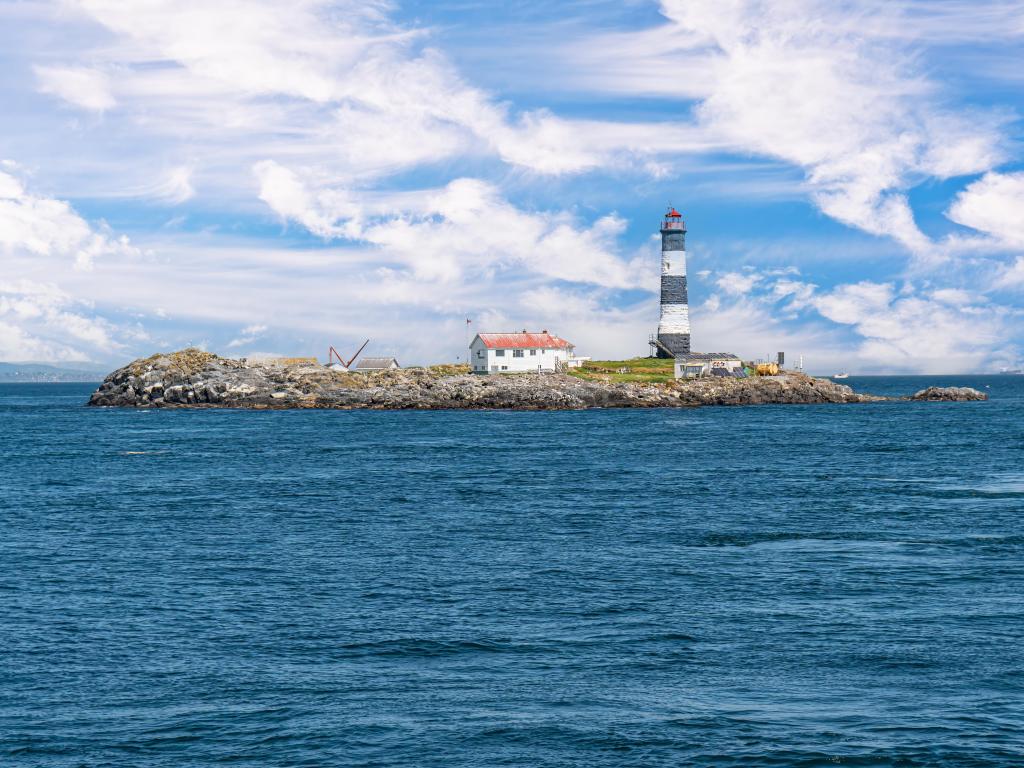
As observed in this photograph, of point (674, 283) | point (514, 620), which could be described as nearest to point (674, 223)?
point (674, 283)

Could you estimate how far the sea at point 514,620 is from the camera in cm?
1909

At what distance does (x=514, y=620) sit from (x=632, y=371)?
4801 inches

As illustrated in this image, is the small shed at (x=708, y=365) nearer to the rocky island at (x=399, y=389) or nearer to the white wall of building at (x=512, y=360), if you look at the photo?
the rocky island at (x=399, y=389)

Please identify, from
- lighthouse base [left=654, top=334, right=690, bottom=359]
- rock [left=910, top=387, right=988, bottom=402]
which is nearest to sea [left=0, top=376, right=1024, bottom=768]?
lighthouse base [left=654, top=334, right=690, bottom=359]

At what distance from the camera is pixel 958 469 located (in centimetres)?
6475

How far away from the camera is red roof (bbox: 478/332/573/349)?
476 ft

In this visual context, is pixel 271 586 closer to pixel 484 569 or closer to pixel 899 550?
pixel 484 569

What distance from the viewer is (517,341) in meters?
146

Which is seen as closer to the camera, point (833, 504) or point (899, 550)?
point (899, 550)

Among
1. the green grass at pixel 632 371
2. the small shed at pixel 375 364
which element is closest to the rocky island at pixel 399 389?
the green grass at pixel 632 371

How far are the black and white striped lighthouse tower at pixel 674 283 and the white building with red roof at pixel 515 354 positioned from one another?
648 inches

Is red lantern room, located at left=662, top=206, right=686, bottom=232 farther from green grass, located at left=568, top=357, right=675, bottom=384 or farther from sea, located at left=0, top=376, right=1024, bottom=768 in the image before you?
sea, located at left=0, top=376, right=1024, bottom=768

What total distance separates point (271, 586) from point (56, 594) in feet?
20.4

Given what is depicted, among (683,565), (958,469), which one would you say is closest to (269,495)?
(683,565)
